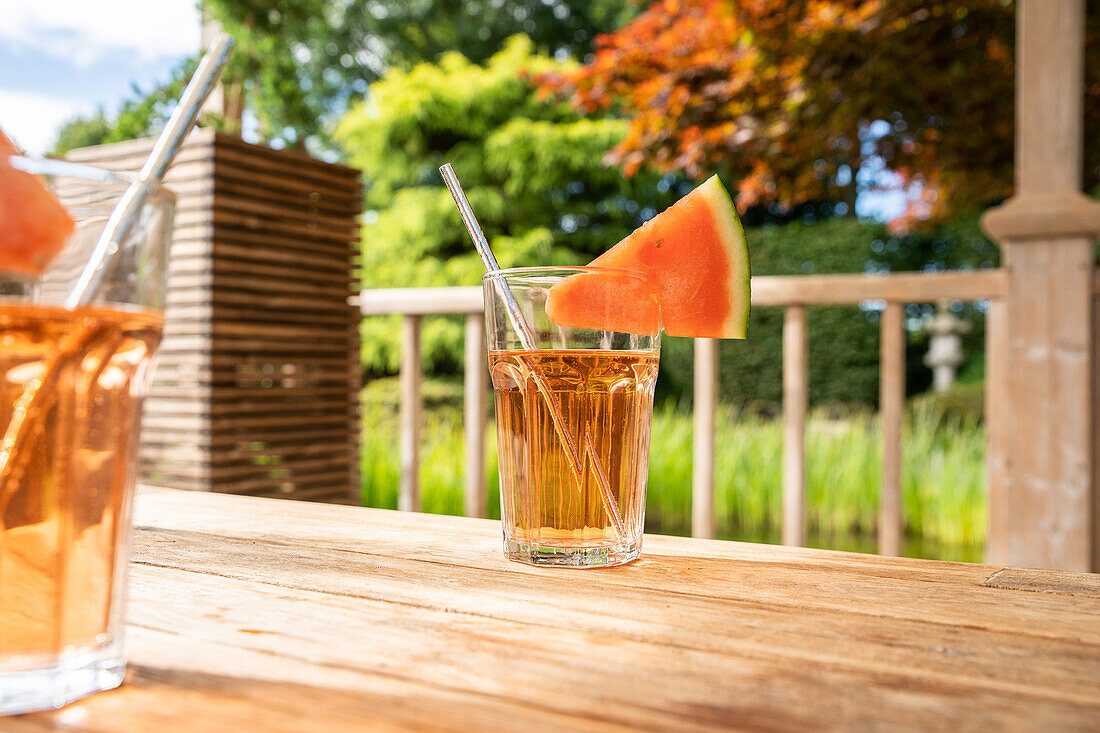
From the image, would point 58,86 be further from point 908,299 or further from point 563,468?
point 563,468

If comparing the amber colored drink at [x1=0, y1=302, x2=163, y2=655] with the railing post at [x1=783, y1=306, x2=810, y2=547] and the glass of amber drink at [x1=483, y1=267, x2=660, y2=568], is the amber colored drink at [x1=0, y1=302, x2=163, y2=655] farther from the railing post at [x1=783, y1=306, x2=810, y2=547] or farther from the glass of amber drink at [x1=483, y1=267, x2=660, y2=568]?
the railing post at [x1=783, y1=306, x2=810, y2=547]

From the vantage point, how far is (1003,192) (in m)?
4.46

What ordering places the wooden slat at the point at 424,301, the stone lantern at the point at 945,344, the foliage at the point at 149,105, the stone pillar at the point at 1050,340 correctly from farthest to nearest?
the stone lantern at the point at 945,344 → the foliage at the point at 149,105 → the wooden slat at the point at 424,301 → the stone pillar at the point at 1050,340

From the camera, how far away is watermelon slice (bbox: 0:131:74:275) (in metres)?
0.32

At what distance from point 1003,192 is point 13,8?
32.3ft

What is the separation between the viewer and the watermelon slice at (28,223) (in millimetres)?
322

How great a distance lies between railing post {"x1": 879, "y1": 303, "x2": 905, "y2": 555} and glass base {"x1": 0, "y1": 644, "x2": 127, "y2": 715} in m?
1.76

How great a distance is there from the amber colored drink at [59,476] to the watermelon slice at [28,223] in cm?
2

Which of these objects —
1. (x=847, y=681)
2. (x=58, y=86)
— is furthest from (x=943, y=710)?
(x=58, y=86)

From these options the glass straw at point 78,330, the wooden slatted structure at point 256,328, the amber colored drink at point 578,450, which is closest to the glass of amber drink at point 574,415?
the amber colored drink at point 578,450

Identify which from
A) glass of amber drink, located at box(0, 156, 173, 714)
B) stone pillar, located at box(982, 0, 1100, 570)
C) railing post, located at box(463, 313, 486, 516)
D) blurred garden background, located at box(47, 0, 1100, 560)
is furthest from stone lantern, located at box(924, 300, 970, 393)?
glass of amber drink, located at box(0, 156, 173, 714)

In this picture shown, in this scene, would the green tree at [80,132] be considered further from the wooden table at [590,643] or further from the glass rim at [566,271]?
the wooden table at [590,643]

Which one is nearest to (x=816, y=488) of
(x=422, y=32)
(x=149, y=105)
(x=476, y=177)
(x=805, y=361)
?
(x=805, y=361)

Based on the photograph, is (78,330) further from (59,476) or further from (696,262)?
(696,262)
